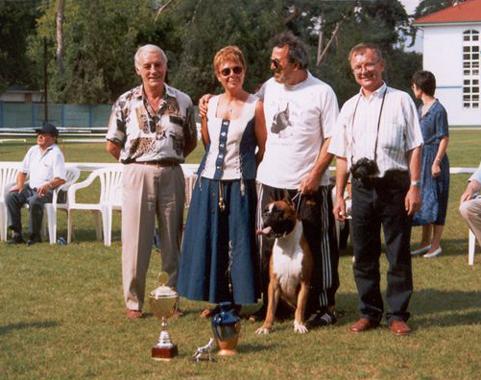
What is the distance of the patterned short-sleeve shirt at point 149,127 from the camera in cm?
744

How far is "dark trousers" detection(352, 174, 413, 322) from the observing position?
22.5 ft

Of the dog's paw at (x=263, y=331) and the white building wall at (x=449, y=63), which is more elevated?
the white building wall at (x=449, y=63)

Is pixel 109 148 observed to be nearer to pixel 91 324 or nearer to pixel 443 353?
pixel 91 324

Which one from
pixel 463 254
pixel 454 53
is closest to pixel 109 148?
pixel 463 254

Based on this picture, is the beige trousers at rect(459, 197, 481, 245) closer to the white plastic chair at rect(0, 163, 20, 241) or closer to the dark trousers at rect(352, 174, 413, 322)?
the dark trousers at rect(352, 174, 413, 322)

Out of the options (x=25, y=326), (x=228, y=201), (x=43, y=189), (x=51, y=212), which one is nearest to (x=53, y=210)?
(x=51, y=212)

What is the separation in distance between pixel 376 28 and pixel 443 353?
65948mm

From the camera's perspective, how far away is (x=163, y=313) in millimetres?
6418

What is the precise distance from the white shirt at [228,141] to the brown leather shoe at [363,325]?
1.24 metres

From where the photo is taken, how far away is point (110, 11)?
214 ft

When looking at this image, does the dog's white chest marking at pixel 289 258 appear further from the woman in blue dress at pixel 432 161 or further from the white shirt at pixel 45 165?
the white shirt at pixel 45 165

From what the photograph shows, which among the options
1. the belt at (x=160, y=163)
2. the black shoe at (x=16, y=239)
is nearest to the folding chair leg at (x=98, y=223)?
the black shoe at (x=16, y=239)

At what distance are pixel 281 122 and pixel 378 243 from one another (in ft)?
3.32

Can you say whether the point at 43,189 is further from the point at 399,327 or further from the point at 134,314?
the point at 399,327
